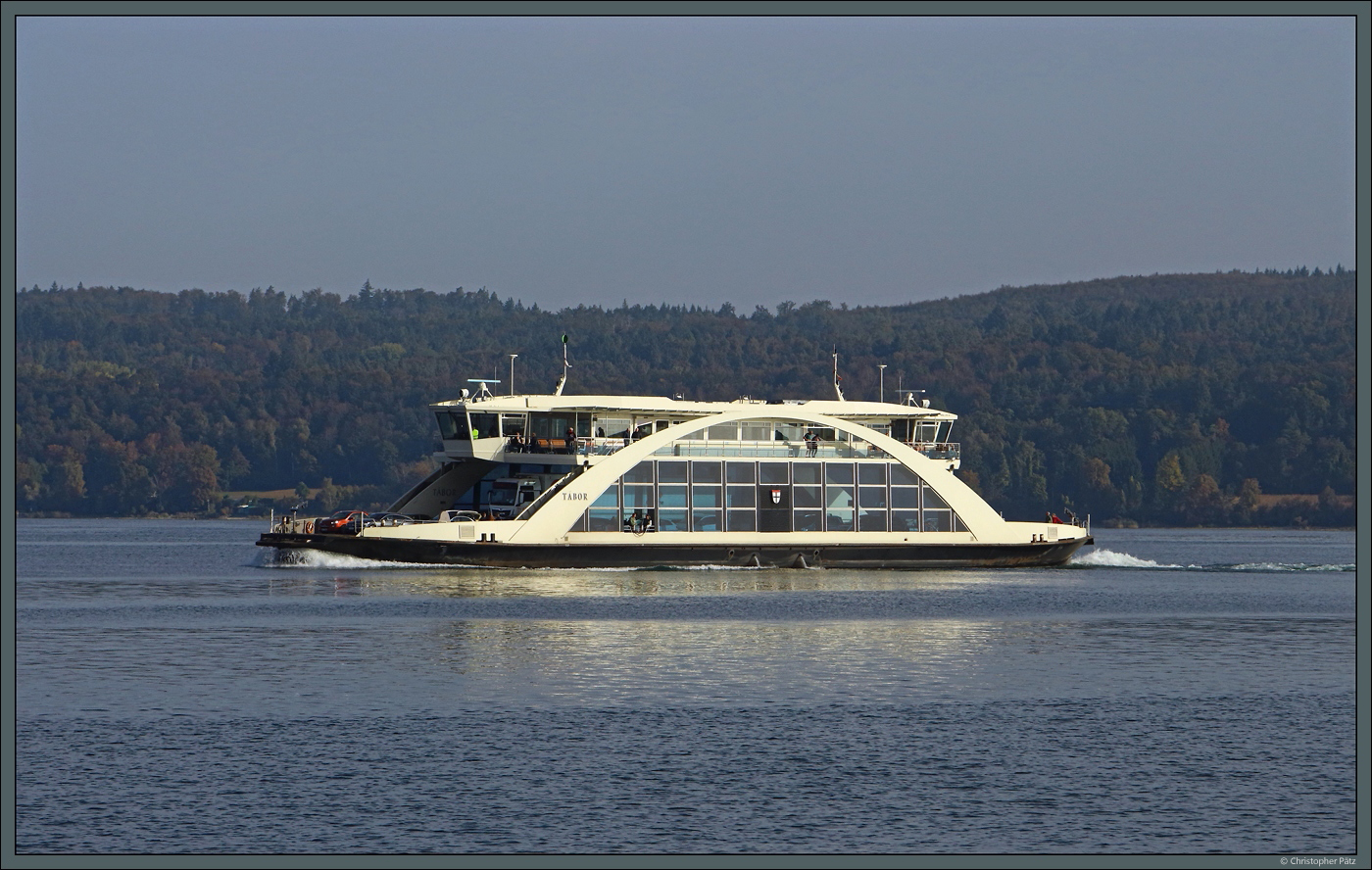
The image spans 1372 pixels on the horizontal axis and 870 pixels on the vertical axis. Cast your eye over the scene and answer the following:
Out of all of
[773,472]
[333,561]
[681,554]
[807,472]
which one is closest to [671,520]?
[681,554]

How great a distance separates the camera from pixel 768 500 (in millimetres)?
70250

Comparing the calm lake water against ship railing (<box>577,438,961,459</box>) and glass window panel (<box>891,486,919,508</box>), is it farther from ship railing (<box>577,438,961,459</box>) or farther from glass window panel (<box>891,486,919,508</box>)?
glass window panel (<box>891,486,919,508</box>)

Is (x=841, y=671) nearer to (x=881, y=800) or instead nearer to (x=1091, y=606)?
(x=881, y=800)

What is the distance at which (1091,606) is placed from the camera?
59.7 metres

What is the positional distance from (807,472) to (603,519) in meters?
8.54

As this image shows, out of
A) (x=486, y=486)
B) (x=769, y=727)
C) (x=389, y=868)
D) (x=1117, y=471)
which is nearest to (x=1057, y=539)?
(x=486, y=486)

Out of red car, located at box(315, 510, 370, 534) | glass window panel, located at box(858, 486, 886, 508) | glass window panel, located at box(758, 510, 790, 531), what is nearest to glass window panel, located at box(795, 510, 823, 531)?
glass window panel, located at box(758, 510, 790, 531)

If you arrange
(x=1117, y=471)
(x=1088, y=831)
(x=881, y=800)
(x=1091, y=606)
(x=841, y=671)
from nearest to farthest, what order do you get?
1. (x=1088, y=831)
2. (x=881, y=800)
3. (x=841, y=671)
4. (x=1091, y=606)
5. (x=1117, y=471)

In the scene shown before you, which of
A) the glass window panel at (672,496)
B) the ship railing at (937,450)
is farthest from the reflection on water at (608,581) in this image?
the ship railing at (937,450)

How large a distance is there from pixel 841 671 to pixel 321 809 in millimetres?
16918

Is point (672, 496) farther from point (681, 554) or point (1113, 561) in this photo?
point (1113, 561)

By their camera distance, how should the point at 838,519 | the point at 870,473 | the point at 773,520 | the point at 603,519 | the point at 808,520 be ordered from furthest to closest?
the point at 870,473
the point at 838,519
the point at 808,520
the point at 773,520
the point at 603,519

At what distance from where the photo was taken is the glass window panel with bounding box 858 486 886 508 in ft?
234

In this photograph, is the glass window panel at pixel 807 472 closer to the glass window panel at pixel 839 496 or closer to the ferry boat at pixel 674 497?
the ferry boat at pixel 674 497
